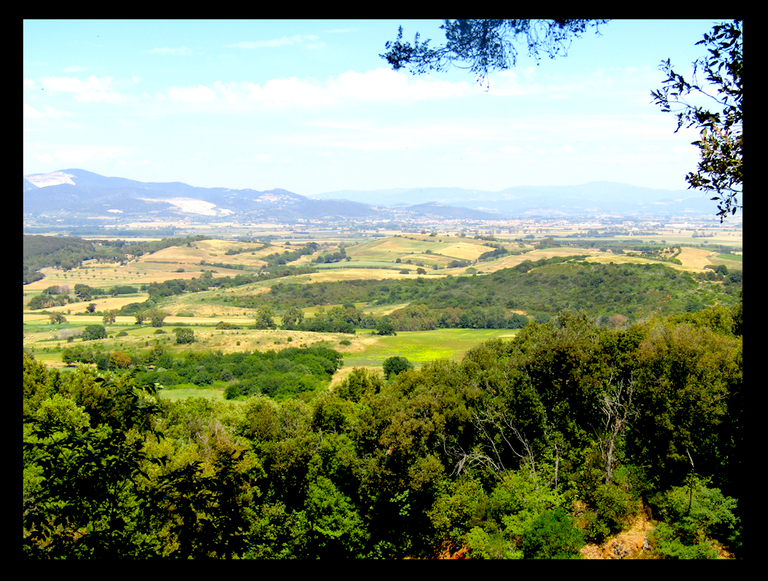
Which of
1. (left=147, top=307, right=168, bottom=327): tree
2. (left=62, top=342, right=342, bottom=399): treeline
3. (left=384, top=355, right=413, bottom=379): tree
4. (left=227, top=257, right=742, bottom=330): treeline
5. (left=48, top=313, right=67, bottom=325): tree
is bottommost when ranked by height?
(left=62, top=342, right=342, bottom=399): treeline

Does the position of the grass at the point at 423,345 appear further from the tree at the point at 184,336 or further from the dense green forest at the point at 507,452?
the dense green forest at the point at 507,452

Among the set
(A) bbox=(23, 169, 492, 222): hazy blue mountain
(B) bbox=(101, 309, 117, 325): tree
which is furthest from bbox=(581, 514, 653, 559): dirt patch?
(B) bbox=(101, 309, 117, 325): tree

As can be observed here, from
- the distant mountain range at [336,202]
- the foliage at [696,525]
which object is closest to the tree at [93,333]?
the distant mountain range at [336,202]

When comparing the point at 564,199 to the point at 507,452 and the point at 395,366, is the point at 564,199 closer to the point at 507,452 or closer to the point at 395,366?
the point at 395,366

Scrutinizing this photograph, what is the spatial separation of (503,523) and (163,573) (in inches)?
357

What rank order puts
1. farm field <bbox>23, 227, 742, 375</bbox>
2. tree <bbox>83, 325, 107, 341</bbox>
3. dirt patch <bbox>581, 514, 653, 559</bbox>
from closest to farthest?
dirt patch <bbox>581, 514, 653, 559</bbox> → farm field <bbox>23, 227, 742, 375</bbox> → tree <bbox>83, 325, 107, 341</bbox>

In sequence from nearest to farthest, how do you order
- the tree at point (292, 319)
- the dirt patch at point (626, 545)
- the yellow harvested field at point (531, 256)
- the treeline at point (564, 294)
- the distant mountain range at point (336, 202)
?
the dirt patch at point (626, 545) → the treeline at point (564, 294) → the distant mountain range at point (336, 202) → the yellow harvested field at point (531, 256) → the tree at point (292, 319)

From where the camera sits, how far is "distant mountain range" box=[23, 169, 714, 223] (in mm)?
34375

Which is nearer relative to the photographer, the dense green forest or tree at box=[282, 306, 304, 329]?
the dense green forest

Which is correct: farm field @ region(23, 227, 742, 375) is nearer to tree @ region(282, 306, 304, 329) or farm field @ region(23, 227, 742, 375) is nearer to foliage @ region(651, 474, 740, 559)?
tree @ region(282, 306, 304, 329)

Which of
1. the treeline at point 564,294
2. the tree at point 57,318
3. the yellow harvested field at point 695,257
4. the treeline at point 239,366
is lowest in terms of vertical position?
the treeline at point 239,366

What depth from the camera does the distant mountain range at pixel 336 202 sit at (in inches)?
1353

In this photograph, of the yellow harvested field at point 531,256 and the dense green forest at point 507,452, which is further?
the yellow harvested field at point 531,256

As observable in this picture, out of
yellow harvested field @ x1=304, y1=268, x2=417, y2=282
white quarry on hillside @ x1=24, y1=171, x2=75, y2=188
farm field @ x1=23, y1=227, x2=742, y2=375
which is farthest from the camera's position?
yellow harvested field @ x1=304, y1=268, x2=417, y2=282
